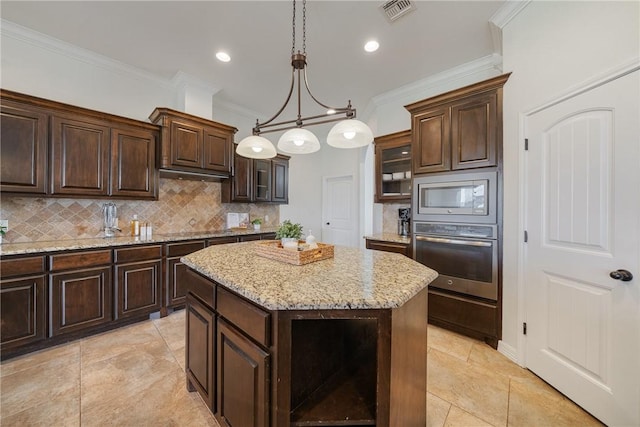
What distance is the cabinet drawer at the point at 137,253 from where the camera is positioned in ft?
8.69

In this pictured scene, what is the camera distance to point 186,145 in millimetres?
3240

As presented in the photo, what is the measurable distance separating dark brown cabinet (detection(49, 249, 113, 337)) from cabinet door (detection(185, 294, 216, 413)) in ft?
5.03

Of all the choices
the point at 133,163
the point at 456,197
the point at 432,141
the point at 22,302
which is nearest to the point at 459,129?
the point at 432,141

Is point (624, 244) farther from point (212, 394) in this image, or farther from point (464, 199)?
point (212, 394)

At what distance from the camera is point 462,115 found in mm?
2504

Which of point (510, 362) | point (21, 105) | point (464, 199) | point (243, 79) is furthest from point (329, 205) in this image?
point (21, 105)

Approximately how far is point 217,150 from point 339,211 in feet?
10.1

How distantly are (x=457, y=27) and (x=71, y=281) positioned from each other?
4.51 meters

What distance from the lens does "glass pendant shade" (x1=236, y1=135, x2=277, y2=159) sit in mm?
1998

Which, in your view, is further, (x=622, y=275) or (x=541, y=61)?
(x=541, y=61)

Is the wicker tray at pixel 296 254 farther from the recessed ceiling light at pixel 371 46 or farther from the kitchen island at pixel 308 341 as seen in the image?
the recessed ceiling light at pixel 371 46

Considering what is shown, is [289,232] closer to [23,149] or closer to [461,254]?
[461,254]

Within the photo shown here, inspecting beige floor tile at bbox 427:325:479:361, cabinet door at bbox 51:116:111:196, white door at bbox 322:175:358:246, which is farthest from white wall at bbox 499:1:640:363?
cabinet door at bbox 51:116:111:196

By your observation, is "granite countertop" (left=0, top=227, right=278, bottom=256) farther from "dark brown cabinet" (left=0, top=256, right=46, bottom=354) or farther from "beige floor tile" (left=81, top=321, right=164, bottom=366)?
"beige floor tile" (left=81, top=321, right=164, bottom=366)
